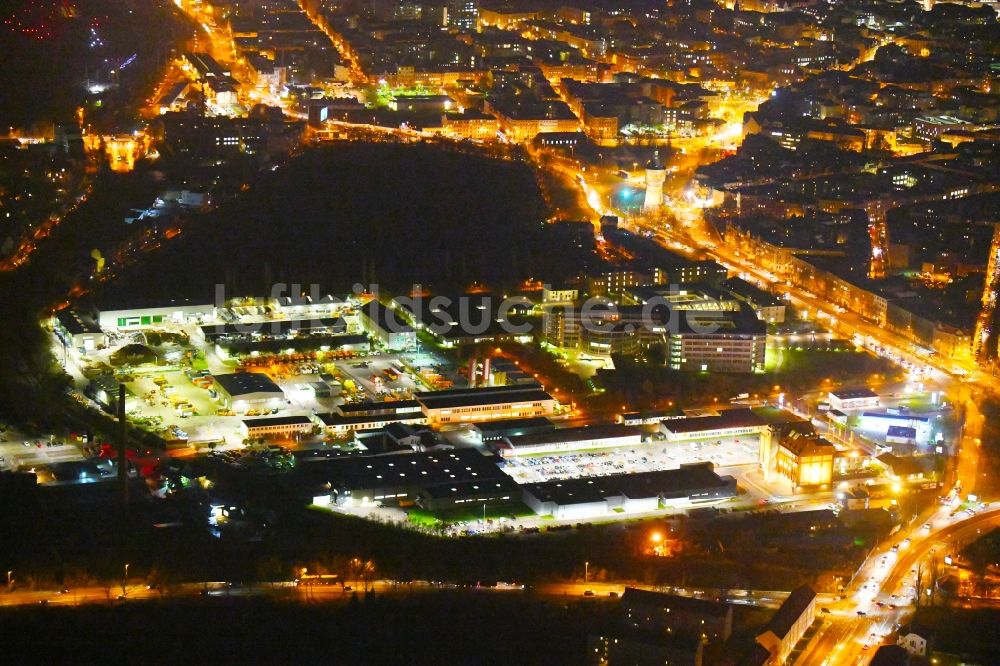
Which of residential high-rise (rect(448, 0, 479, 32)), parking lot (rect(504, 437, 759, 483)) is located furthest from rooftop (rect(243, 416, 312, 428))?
residential high-rise (rect(448, 0, 479, 32))

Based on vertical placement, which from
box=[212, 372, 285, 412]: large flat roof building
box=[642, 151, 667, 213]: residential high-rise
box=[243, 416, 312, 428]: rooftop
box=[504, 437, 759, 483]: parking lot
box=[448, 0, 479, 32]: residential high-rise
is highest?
box=[448, 0, 479, 32]: residential high-rise

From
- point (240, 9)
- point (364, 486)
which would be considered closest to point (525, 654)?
point (364, 486)

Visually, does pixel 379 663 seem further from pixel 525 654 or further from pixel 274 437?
pixel 274 437

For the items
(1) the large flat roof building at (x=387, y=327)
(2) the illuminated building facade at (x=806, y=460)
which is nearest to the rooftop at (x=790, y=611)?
(2) the illuminated building facade at (x=806, y=460)

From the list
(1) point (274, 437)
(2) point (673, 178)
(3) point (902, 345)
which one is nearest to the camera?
(1) point (274, 437)

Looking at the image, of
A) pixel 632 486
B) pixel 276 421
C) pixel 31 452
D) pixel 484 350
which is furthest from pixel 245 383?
pixel 632 486

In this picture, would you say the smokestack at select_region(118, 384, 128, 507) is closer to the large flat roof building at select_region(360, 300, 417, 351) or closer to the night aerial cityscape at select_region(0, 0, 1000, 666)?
the night aerial cityscape at select_region(0, 0, 1000, 666)
